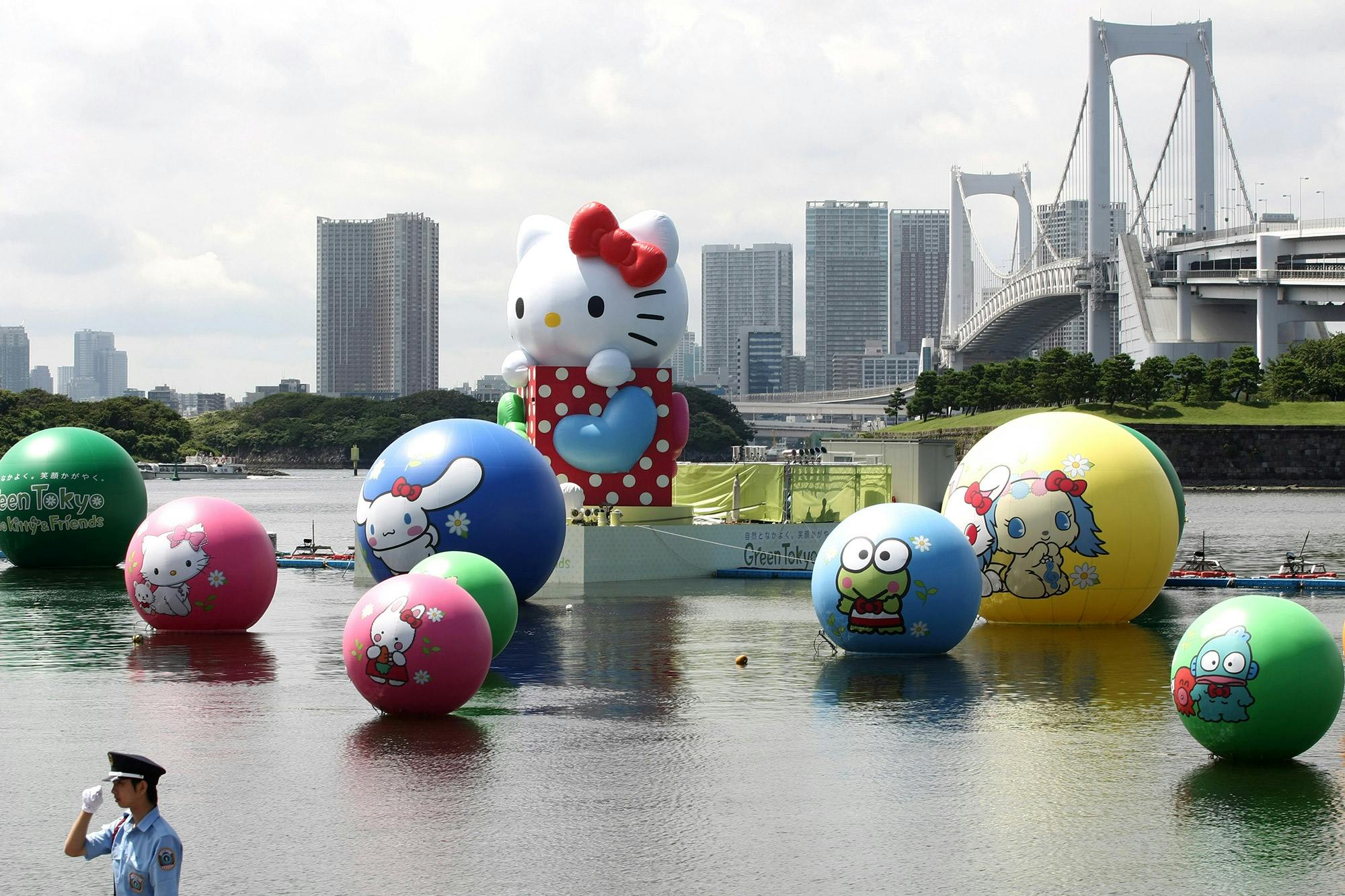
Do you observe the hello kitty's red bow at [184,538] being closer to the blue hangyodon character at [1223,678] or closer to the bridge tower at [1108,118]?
the blue hangyodon character at [1223,678]

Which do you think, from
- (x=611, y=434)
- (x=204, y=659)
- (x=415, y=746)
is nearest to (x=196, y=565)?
(x=204, y=659)

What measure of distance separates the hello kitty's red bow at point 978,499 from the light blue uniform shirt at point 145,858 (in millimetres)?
14077

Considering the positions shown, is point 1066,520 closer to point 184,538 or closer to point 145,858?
point 184,538

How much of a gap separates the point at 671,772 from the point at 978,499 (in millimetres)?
9260

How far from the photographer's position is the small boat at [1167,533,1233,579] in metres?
28.2

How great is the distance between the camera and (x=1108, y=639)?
19438 mm

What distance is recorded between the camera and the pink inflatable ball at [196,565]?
18.9 m

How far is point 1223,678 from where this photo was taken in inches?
460

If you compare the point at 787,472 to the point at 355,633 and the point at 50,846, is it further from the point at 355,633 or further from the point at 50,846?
the point at 50,846

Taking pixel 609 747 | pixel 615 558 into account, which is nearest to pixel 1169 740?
pixel 609 747

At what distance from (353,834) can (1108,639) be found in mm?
11969

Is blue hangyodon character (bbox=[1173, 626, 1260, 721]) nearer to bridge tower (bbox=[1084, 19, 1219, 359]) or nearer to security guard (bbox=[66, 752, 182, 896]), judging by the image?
security guard (bbox=[66, 752, 182, 896])

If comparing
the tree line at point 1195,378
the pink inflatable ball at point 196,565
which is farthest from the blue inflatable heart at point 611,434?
the tree line at point 1195,378

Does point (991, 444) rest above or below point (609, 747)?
above
